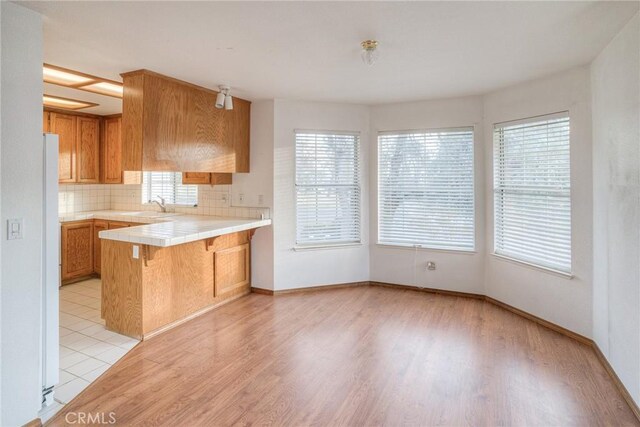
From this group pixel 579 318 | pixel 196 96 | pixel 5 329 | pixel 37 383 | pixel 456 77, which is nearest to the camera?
pixel 5 329

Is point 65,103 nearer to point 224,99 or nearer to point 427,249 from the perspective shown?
point 224,99

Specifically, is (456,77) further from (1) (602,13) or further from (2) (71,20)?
(2) (71,20)

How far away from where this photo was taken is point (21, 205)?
77.2 inches

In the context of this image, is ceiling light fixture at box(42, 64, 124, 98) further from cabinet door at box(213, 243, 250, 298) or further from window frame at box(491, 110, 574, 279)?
window frame at box(491, 110, 574, 279)

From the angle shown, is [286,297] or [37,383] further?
[286,297]

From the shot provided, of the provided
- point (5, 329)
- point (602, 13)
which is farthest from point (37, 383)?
point (602, 13)

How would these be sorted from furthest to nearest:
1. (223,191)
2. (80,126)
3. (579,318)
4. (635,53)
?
(80,126)
(223,191)
(579,318)
(635,53)

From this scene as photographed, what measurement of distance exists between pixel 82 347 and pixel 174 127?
2.04 meters

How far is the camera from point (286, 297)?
424cm

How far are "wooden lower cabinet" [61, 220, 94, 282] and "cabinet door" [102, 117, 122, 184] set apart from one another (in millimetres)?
708

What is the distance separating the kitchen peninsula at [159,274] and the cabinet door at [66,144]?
222 cm

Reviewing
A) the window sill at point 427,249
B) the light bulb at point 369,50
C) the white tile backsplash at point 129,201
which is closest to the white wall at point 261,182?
the white tile backsplash at point 129,201

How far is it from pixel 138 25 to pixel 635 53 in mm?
3078

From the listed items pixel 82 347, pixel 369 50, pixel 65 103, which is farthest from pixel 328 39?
pixel 65 103
